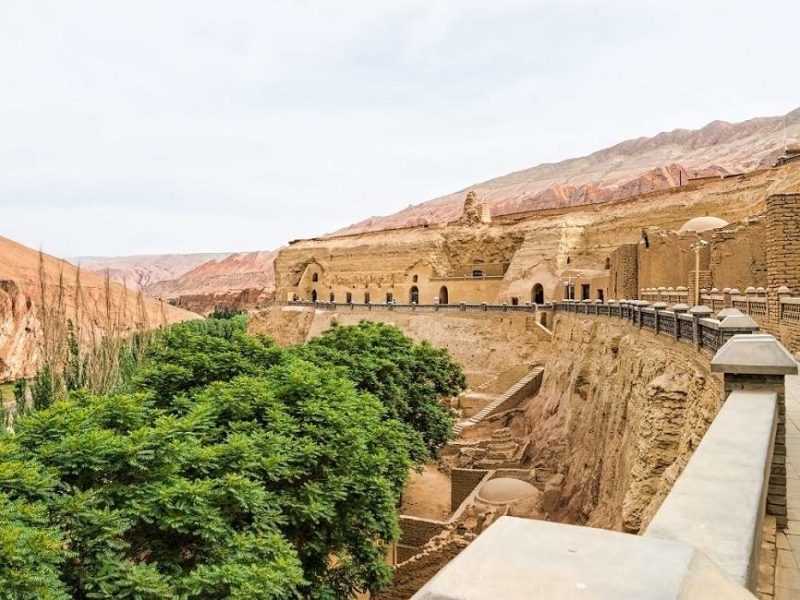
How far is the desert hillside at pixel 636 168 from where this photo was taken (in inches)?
2859

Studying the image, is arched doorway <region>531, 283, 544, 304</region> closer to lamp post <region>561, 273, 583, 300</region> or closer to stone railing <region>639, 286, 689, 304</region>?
lamp post <region>561, 273, 583, 300</region>

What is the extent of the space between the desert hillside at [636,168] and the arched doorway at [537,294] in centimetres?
2994

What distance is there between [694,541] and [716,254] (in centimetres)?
1863

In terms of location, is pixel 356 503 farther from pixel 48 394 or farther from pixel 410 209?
pixel 410 209

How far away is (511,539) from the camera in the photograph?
155 centimetres

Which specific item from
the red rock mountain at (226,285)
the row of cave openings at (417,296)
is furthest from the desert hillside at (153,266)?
the row of cave openings at (417,296)

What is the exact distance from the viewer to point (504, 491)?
1619 cm

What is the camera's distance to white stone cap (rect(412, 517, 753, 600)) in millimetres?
1297

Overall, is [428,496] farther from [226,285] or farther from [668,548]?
[226,285]

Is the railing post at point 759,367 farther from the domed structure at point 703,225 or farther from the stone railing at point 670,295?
the domed structure at point 703,225

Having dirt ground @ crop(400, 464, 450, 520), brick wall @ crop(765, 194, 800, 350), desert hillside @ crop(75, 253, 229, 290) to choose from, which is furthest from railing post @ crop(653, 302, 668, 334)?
desert hillside @ crop(75, 253, 229, 290)

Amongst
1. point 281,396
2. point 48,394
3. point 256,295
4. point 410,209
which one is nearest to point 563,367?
point 281,396

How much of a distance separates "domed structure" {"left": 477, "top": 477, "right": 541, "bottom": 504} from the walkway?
10.2 metres

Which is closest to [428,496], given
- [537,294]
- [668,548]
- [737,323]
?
[737,323]
